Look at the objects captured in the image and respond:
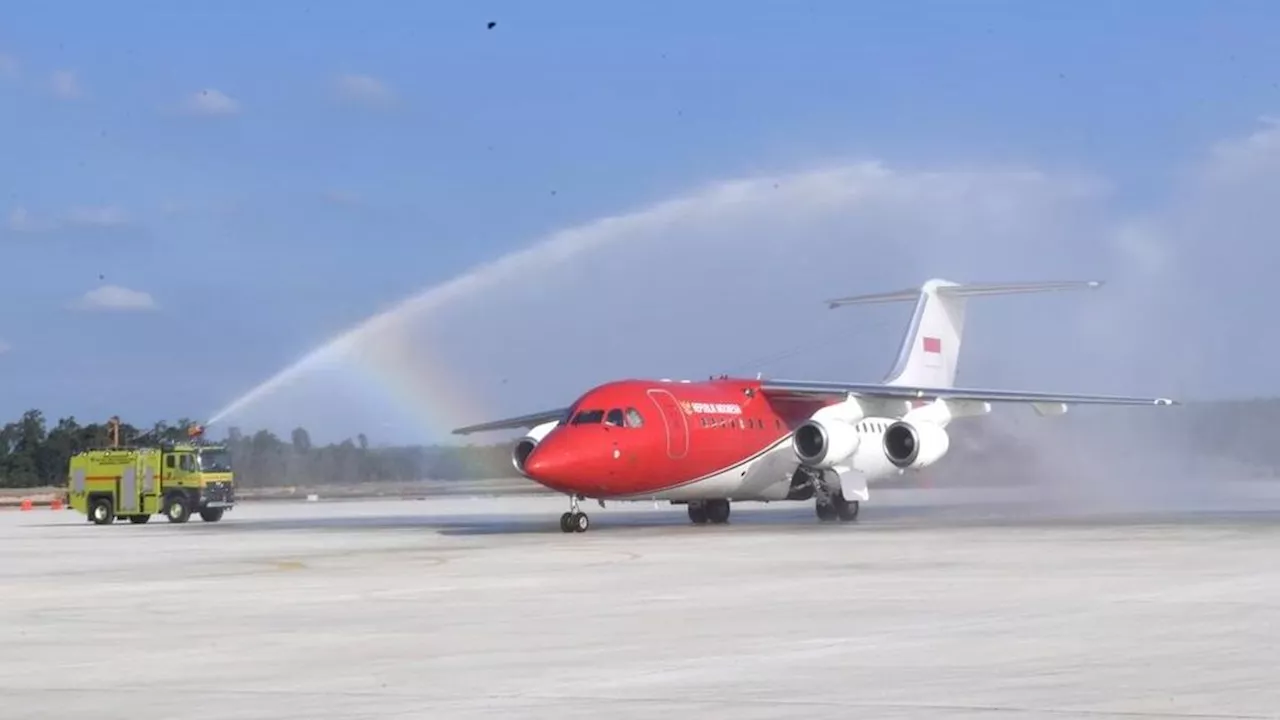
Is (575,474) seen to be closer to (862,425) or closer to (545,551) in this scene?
(545,551)

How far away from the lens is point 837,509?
39.8 meters

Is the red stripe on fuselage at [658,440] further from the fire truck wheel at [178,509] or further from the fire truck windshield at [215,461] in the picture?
the fire truck wheel at [178,509]

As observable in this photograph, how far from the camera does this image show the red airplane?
34.4m

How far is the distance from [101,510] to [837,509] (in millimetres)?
19883

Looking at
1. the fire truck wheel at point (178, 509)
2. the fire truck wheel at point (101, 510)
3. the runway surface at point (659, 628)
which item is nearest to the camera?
the runway surface at point (659, 628)

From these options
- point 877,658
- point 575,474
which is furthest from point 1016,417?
point 877,658

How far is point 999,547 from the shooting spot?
86.3ft

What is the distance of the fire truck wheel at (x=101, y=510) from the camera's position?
1850 inches

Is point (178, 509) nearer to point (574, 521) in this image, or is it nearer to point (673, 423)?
point (574, 521)

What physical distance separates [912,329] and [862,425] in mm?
6508

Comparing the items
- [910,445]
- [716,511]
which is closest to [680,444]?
[716,511]

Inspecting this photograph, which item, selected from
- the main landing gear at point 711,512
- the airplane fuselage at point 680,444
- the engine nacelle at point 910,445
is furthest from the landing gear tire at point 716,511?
the engine nacelle at point 910,445

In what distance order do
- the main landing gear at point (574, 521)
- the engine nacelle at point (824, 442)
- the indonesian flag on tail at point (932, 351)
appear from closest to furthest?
the main landing gear at point (574, 521), the engine nacelle at point (824, 442), the indonesian flag on tail at point (932, 351)

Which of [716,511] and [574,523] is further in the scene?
Result: [716,511]
